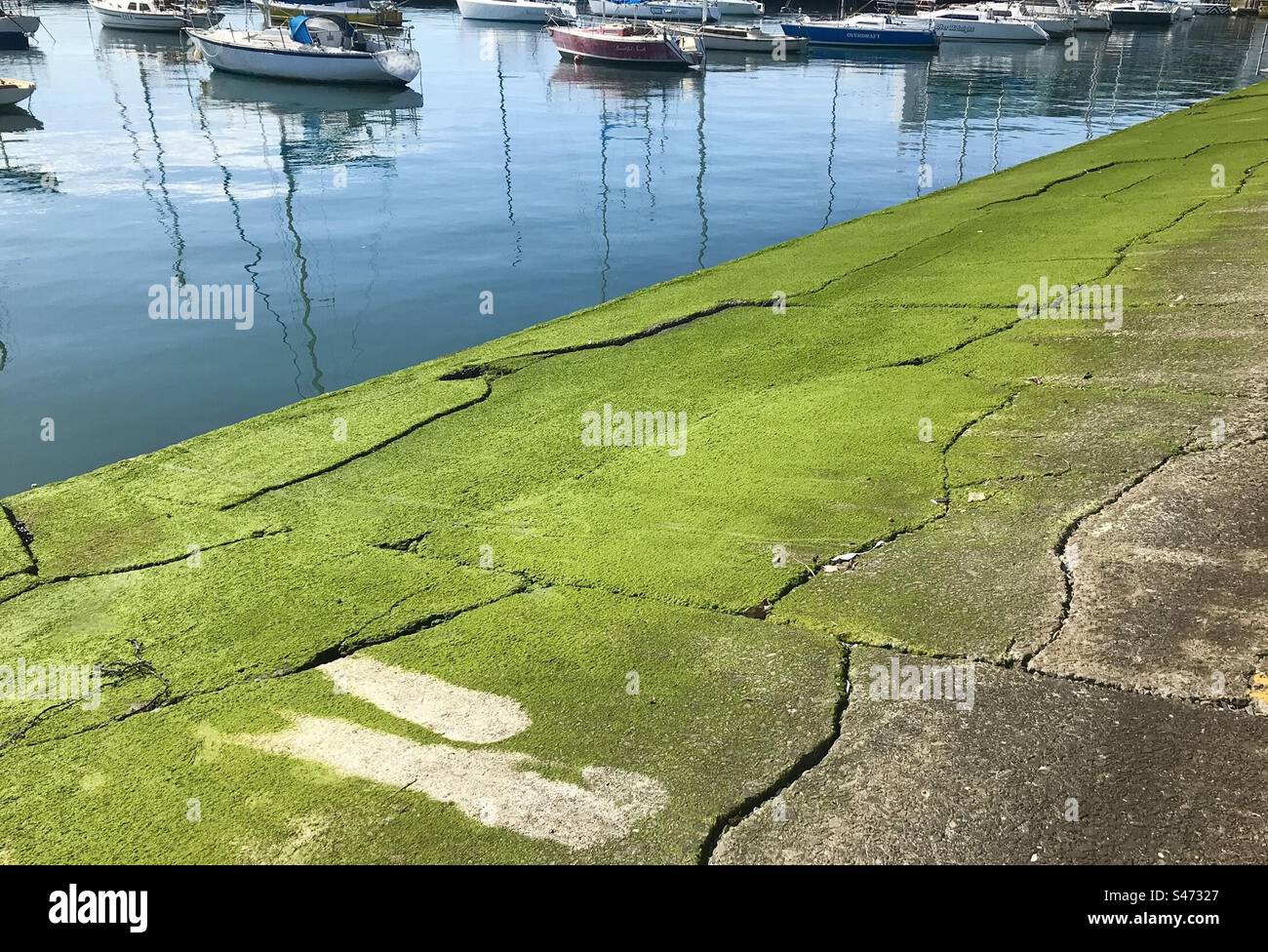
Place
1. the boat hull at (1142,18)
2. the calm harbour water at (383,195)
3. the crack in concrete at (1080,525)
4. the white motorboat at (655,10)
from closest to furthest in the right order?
the crack in concrete at (1080,525)
the calm harbour water at (383,195)
the white motorboat at (655,10)
the boat hull at (1142,18)

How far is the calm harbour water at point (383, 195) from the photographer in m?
10.8

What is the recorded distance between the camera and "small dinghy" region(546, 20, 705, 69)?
40.4 m

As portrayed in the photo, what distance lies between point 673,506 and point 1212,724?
2.89 meters

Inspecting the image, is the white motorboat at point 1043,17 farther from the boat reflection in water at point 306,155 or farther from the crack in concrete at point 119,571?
the crack in concrete at point 119,571

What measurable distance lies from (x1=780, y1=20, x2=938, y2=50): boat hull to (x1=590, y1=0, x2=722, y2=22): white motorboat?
776cm

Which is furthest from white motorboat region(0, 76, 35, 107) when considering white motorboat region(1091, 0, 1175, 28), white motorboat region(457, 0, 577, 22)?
white motorboat region(1091, 0, 1175, 28)

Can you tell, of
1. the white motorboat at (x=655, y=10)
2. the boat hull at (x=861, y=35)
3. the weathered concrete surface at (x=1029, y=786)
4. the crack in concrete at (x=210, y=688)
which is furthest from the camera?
the white motorboat at (x=655, y=10)

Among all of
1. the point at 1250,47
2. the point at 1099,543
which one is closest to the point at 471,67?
the point at 1250,47

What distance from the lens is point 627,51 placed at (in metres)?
41.3

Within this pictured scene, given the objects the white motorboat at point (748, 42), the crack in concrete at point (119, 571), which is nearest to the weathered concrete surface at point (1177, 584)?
the crack in concrete at point (119, 571)

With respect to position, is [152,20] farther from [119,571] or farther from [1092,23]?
[119,571]

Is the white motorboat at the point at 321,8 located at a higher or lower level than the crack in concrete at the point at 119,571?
higher

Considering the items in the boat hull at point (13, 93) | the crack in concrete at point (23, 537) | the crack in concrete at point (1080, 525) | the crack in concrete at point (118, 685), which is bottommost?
the crack in concrete at point (23, 537)

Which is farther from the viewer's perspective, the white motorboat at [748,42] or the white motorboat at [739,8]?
the white motorboat at [739,8]
